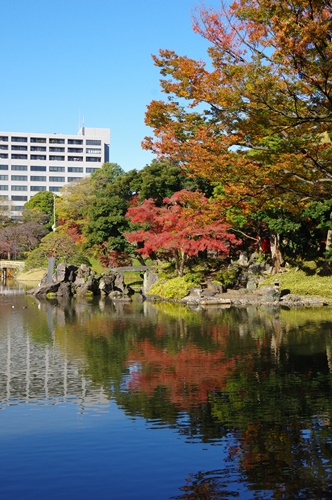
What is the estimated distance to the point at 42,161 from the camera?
124 metres

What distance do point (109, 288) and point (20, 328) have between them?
19285 mm

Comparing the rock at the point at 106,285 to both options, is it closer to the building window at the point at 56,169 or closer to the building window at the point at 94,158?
the building window at the point at 56,169

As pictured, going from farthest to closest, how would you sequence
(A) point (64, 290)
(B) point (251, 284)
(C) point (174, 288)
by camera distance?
1. (A) point (64, 290)
2. (C) point (174, 288)
3. (B) point (251, 284)

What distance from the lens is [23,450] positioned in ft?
33.0

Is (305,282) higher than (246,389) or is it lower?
higher

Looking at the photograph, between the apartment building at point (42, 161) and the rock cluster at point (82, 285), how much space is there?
7435 centimetres

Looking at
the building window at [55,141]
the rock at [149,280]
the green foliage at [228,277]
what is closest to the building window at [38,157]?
the building window at [55,141]

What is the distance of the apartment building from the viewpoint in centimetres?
12119

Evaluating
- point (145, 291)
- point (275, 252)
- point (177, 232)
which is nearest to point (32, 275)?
point (145, 291)

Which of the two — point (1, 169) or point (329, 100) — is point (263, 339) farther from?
point (1, 169)

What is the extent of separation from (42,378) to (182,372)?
3709 mm

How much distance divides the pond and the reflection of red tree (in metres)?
0.03

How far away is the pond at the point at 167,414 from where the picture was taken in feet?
28.5

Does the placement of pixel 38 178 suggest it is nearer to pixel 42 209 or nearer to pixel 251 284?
pixel 42 209
